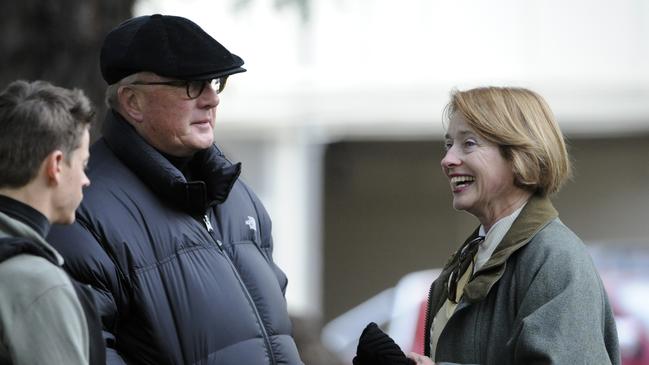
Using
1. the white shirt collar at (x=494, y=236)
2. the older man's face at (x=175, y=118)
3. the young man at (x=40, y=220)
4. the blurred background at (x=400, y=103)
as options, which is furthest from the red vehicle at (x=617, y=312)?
the young man at (x=40, y=220)

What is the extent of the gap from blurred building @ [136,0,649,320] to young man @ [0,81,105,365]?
12.8m

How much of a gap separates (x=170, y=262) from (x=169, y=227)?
Result: 0.36ft

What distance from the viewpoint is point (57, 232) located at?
3.71 metres

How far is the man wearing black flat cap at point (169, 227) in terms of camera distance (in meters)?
3.71

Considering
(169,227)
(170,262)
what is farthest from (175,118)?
(170,262)

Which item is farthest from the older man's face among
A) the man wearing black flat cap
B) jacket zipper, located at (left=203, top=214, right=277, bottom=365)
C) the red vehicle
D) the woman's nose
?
the red vehicle

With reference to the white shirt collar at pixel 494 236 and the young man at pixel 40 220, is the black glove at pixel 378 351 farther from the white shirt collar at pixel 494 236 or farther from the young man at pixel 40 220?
the young man at pixel 40 220

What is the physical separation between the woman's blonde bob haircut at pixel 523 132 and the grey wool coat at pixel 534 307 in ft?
0.27

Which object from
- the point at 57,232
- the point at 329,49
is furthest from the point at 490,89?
the point at 329,49

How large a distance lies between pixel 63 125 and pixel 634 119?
15.0 meters

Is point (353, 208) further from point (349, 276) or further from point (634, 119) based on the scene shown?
point (634, 119)

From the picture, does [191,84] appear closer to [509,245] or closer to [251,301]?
[251,301]

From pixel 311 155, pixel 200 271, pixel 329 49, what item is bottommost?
pixel 311 155

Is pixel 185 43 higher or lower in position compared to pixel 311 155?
higher
